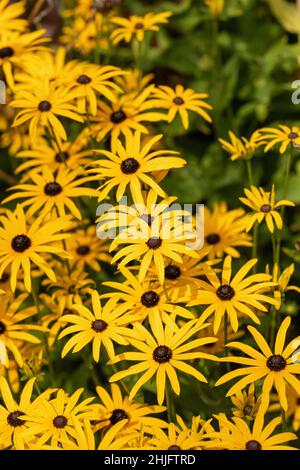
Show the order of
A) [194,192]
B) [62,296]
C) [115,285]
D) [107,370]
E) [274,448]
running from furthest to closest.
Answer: [194,192] < [107,370] < [62,296] < [115,285] < [274,448]

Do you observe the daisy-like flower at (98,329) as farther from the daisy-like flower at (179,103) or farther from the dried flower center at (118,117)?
the daisy-like flower at (179,103)

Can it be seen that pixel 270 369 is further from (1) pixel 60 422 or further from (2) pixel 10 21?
(2) pixel 10 21

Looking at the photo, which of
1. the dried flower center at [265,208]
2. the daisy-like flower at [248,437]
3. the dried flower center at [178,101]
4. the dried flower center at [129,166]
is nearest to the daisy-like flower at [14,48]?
the dried flower center at [178,101]

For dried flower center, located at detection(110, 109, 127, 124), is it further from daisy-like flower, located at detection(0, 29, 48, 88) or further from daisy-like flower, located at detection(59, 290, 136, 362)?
daisy-like flower, located at detection(59, 290, 136, 362)

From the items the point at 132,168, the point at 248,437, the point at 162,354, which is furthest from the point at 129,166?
the point at 248,437

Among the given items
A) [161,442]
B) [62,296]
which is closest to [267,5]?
[62,296]

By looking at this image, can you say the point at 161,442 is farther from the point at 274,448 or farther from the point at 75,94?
the point at 75,94

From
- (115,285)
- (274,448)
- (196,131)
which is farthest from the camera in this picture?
(196,131)
